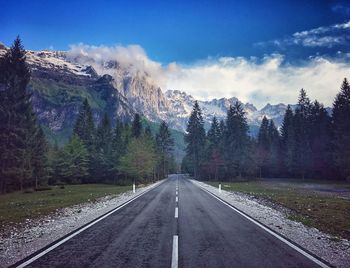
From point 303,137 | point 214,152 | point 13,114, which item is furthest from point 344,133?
point 13,114

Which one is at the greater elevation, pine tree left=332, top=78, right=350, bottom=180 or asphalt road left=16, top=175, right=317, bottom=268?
pine tree left=332, top=78, right=350, bottom=180

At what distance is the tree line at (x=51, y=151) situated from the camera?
124ft

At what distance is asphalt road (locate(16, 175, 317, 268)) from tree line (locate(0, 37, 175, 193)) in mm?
30958

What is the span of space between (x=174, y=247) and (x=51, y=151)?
235 feet

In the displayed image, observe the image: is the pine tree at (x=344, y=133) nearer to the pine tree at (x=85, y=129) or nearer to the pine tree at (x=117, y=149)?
the pine tree at (x=117, y=149)

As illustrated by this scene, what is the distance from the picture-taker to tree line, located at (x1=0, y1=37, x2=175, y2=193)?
37.7 meters

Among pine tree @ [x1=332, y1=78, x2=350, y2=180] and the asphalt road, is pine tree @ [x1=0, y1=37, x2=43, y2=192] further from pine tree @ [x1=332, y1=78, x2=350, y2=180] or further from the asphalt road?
pine tree @ [x1=332, y1=78, x2=350, y2=180]

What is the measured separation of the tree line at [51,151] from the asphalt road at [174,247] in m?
31.0

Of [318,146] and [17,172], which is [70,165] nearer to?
[17,172]

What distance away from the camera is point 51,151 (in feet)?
239

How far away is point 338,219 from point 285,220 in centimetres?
310

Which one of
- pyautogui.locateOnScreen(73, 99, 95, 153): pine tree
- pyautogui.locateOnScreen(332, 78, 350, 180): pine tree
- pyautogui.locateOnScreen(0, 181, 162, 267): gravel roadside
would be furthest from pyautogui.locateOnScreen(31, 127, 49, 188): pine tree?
pyautogui.locateOnScreen(332, 78, 350, 180): pine tree

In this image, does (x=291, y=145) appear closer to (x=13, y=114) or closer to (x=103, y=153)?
(x=103, y=153)

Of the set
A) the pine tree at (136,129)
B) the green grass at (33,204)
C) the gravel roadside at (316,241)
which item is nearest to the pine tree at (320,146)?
the pine tree at (136,129)
